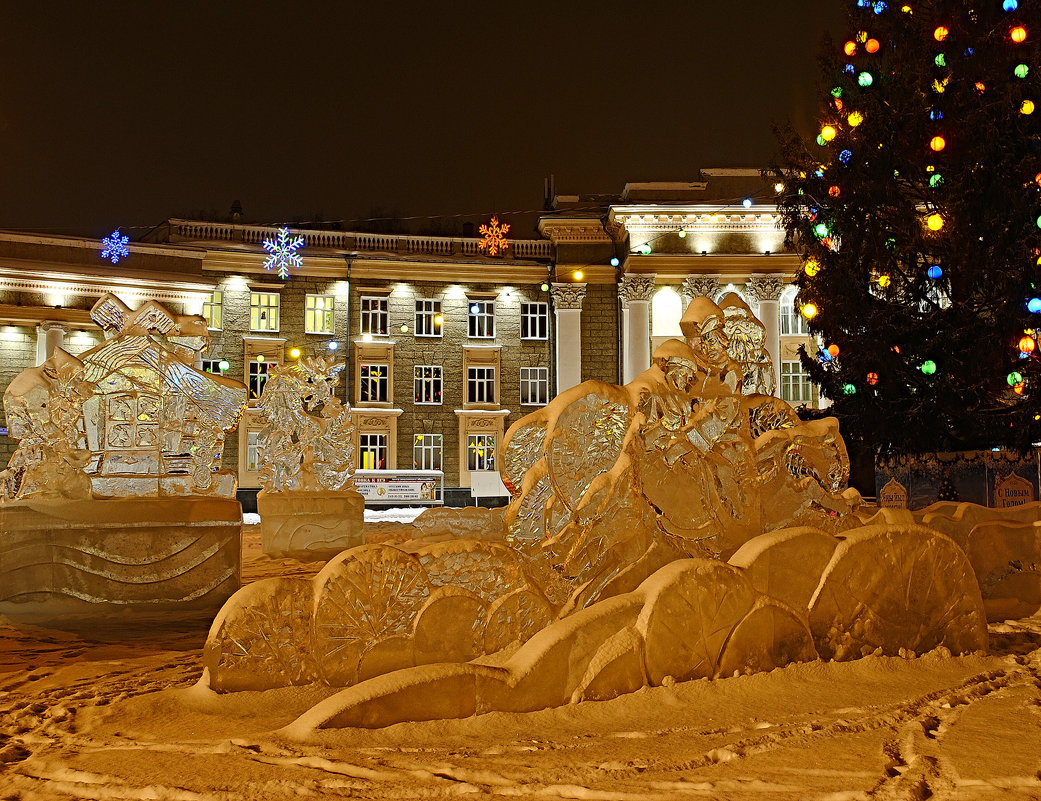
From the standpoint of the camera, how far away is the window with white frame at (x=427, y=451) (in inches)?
→ 1446

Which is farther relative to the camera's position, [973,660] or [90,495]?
[90,495]

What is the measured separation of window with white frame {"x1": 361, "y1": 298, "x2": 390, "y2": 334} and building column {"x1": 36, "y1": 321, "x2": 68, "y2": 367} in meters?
10.7

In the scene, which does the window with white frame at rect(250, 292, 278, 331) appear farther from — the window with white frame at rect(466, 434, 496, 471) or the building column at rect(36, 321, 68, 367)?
the window with white frame at rect(466, 434, 496, 471)

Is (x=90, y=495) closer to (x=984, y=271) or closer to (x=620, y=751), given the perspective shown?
(x=620, y=751)

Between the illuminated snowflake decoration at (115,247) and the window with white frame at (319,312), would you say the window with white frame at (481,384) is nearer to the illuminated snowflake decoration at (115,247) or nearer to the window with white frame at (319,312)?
the window with white frame at (319,312)

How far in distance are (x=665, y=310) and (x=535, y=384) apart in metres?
5.96

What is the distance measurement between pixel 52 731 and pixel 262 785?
155 centimetres

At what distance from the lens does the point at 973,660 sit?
5.36 m

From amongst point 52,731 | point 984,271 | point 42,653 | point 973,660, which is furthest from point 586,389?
point 984,271

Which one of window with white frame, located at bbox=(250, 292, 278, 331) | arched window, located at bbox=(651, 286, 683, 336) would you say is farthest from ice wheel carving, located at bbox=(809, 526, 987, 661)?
window with white frame, located at bbox=(250, 292, 278, 331)

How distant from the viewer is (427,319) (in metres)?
37.4

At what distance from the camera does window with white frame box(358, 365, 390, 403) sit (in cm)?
3638

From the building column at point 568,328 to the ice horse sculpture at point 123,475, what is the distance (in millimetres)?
27647

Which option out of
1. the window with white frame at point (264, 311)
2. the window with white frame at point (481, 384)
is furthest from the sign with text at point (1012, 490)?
the window with white frame at point (264, 311)
